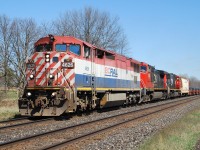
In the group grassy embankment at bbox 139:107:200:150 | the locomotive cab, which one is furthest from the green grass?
grassy embankment at bbox 139:107:200:150

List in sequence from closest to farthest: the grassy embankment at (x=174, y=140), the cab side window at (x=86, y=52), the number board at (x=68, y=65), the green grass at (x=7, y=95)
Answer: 1. the grassy embankment at (x=174, y=140)
2. the number board at (x=68, y=65)
3. the cab side window at (x=86, y=52)
4. the green grass at (x=7, y=95)

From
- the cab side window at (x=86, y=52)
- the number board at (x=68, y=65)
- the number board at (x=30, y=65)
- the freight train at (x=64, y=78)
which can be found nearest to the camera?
the freight train at (x=64, y=78)

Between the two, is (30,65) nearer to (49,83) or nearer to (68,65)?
(49,83)

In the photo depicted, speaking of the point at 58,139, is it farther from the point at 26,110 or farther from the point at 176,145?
the point at 26,110

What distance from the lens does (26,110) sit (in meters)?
15.3

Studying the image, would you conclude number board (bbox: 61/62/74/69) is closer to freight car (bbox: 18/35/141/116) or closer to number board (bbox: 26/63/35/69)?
freight car (bbox: 18/35/141/116)

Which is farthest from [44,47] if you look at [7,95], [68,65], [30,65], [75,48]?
[7,95]

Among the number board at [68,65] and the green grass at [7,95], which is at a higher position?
the number board at [68,65]

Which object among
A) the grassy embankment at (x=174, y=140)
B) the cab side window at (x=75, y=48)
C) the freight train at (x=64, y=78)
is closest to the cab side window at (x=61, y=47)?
the freight train at (x=64, y=78)

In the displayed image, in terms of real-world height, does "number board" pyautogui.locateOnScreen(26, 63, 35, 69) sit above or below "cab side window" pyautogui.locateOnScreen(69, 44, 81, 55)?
below

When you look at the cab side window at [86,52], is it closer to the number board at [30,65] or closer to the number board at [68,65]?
the number board at [68,65]

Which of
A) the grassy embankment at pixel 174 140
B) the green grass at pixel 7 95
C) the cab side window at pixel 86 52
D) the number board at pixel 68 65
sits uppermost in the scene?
the cab side window at pixel 86 52

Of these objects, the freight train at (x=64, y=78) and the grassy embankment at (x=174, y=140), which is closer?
the grassy embankment at (x=174, y=140)

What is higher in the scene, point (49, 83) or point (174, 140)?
point (49, 83)
